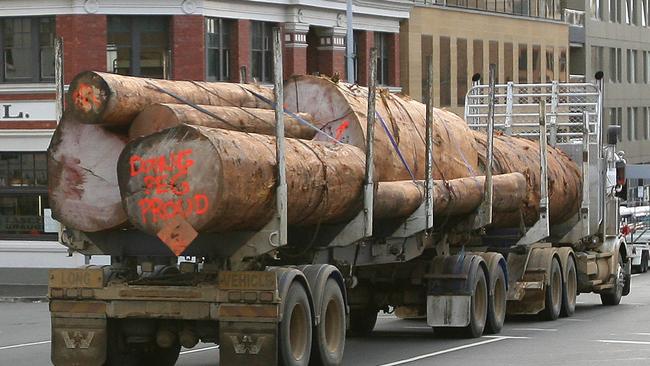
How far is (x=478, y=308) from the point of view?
2205 cm

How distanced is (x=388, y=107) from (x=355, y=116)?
55.7 inches

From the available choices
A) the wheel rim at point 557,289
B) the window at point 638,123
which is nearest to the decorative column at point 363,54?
the wheel rim at point 557,289

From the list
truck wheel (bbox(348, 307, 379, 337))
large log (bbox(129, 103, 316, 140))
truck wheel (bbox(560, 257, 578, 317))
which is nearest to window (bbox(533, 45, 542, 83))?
truck wheel (bbox(560, 257, 578, 317))

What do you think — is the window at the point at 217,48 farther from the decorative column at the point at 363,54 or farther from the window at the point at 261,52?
the decorative column at the point at 363,54

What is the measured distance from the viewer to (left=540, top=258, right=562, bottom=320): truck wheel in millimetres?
25391

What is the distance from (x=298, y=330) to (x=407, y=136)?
14.0 feet

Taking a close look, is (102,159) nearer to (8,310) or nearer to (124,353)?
(124,353)

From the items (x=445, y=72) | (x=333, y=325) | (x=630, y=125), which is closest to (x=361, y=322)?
(x=333, y=325)

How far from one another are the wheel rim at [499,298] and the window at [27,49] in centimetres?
1777

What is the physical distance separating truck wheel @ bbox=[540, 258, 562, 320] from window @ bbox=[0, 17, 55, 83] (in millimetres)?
16069

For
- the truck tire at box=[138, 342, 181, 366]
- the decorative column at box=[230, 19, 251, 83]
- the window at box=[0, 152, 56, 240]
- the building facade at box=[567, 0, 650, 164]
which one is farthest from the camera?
the building facade at box=[567, 0, 650, 164]

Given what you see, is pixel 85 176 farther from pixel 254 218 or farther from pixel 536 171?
pixel 536 171

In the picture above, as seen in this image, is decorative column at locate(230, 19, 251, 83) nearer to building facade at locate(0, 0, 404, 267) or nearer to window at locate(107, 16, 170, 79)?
building facade at locate(0, 0, 404, 267)

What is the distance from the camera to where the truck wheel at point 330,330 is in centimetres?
1741
